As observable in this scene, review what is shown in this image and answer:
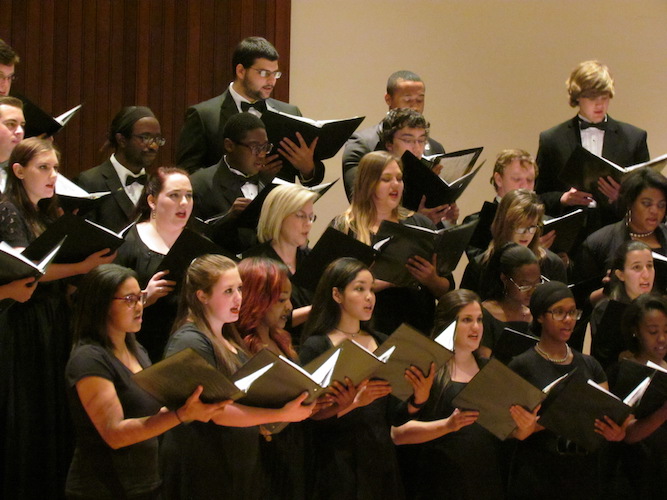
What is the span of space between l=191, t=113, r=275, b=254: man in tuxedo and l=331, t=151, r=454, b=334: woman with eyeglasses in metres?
0.37

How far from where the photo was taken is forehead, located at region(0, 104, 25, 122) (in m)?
3.62

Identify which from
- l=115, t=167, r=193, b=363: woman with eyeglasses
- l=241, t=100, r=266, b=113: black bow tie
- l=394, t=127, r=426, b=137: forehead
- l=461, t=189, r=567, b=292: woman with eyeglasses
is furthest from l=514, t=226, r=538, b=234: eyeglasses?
l=115, t=167, r=193, b=363: woman with eyeglasses

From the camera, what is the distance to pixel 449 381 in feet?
12.5

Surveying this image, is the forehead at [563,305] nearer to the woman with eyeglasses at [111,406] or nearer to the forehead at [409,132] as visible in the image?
the forehead at [409,132]

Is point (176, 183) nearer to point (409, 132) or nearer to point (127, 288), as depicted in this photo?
point (127, 288)

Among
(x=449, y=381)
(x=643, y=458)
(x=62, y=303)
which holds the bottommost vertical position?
(x=643, y=458)

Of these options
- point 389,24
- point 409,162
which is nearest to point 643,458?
point 409,162

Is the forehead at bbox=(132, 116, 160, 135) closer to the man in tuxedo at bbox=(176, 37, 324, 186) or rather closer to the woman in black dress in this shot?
the man in tuxedo at bbox=(176, 37, 324, 186)

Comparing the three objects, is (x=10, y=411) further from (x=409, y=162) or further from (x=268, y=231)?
(x=409, y=162)

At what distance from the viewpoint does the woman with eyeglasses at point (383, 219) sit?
4199 mm

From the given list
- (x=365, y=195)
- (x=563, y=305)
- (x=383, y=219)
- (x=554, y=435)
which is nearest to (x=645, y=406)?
(x=554, y=435)

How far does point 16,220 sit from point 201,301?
2.11 ft

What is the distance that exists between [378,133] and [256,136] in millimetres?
783

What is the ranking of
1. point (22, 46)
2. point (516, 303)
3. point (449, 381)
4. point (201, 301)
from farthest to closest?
point (22, 46) < point (516, 303) < point (449, 381) < point (201, 301)
